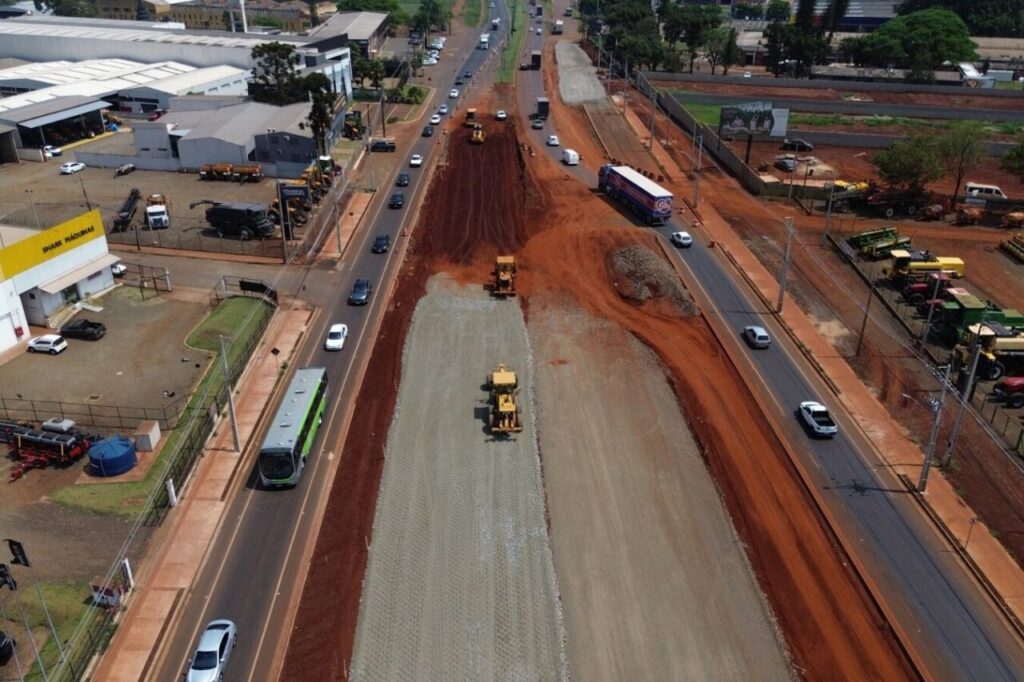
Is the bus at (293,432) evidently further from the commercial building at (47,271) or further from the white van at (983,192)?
the white van at (983,192)

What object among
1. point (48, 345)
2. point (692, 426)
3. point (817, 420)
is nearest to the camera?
point (817, 420)

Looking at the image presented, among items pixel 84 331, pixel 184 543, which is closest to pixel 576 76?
pixel 84 331

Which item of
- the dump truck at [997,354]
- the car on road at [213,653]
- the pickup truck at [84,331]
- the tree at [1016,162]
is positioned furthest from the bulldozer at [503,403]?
the tree at [1016,162]

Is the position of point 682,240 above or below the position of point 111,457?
above

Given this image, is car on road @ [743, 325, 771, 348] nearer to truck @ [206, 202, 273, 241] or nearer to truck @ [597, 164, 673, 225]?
truck @ [597, 164, 673, 225]

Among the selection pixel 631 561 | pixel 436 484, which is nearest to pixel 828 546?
pixel 631 561

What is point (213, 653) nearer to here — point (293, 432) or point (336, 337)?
point (293, 432)

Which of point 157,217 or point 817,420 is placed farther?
point 157,217
